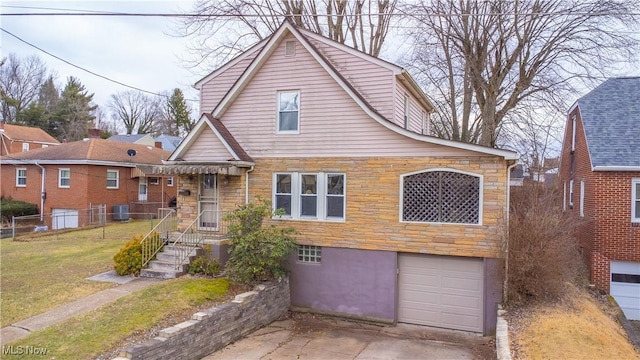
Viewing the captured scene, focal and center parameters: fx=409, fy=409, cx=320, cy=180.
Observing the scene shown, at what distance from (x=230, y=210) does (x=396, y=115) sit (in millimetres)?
5673

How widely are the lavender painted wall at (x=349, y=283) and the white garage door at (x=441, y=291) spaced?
1.24 feet

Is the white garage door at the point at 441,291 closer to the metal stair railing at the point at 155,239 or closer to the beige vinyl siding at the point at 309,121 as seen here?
the beige vinyl siding at the point at 309,121

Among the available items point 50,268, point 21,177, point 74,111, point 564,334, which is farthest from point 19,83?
point 564,334

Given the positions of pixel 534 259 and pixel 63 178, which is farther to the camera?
pixel 63 178

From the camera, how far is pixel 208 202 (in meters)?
12.7

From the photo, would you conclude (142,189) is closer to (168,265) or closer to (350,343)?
(168,265)

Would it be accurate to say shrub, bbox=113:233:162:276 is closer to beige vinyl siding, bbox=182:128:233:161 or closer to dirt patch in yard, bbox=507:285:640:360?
beige vinyl siding, bbox=182:128:233:161

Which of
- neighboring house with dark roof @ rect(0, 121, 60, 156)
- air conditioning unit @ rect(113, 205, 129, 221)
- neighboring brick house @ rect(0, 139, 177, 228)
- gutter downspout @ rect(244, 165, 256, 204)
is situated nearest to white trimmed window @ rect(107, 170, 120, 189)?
neighboring brick house @ rect(0, 139, 177, 228)

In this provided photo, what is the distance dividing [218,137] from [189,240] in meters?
3.14

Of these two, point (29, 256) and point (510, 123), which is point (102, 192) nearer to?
point (29, 256)

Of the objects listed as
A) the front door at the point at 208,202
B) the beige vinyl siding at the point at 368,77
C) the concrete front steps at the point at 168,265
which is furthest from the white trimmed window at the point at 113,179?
the beige vinyl siding at the point at 368,77

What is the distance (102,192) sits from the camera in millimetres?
23750

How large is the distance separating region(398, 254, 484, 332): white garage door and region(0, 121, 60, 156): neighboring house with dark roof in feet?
142

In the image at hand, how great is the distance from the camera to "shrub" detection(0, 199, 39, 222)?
2322 cm
